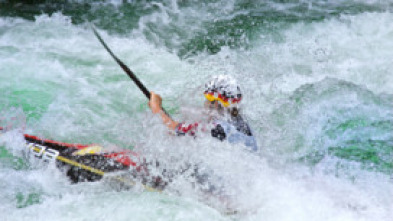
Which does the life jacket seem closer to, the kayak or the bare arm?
the bare arm

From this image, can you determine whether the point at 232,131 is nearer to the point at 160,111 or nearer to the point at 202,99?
the point at 160,111

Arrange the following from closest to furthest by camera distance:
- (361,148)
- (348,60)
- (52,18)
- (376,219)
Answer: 1. (376,219)
2. (361,148)
3. (348,60)
4. (52,18)

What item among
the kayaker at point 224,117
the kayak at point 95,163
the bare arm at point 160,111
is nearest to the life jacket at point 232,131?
the kayaker at point 224,117

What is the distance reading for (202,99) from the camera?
4.34m

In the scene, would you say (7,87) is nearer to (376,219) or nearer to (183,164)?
(183,164)

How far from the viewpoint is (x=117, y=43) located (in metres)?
6.12

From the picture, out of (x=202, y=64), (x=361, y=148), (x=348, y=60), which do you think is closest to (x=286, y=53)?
(x=348, y=60)

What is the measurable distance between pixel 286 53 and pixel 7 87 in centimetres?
409

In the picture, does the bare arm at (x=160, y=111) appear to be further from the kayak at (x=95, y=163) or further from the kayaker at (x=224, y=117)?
the kayak at (x=95, y=163)

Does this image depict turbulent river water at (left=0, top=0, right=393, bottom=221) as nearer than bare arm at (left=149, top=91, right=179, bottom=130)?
Yes

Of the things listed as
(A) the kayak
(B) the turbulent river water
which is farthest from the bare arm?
(A) the kayak

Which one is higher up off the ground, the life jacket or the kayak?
the life jacket

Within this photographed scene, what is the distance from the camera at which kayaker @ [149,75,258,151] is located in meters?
3.30

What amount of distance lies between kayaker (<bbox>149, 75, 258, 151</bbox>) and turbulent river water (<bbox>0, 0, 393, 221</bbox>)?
0.11 metres
